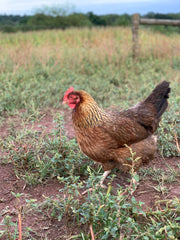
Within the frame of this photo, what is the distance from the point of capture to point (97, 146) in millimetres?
2789

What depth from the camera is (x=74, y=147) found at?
3404 mm

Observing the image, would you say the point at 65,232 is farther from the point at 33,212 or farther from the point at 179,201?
the point at 179,201

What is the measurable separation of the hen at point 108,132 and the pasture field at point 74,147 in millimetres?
248

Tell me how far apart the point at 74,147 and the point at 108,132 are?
0.72 m

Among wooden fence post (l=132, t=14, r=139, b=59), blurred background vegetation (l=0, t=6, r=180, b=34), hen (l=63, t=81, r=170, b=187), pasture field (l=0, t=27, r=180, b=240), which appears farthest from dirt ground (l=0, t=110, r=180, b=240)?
blurred background vegetation (l=0, t=6, r=180, b=34)

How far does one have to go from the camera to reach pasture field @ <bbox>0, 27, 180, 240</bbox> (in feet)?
6.88

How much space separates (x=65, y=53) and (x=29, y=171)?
20.3 feet

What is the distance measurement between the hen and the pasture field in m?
0.25

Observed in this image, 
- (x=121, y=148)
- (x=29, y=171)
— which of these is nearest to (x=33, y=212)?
(x=29, y=171)

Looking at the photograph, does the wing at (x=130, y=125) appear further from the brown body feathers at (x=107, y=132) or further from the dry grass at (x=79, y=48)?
the dry grass at (x=79, y=48)

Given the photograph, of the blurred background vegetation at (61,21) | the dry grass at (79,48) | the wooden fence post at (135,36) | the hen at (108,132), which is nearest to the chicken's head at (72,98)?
the hen at (108,132)

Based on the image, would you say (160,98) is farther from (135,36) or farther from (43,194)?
(135,36)

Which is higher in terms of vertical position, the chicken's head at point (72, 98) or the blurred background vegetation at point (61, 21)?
the blurred background vegetation at point (61, 21)

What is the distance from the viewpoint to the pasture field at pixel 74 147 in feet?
6.88
